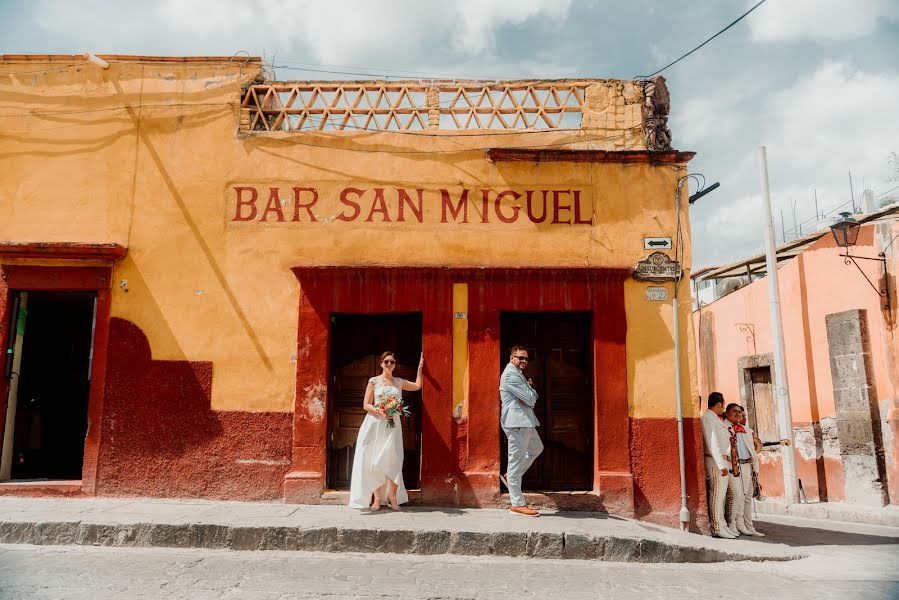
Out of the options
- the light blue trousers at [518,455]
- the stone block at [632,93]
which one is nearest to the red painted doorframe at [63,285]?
the light blue trousers at [518,455]

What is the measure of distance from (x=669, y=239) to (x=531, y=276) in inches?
66.9

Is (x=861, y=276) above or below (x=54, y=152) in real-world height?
below

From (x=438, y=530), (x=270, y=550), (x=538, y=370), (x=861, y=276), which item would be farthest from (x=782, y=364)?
(x=270, y=550)

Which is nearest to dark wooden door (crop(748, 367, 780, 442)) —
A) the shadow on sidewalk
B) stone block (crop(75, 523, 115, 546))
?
the shadow on sidewalk

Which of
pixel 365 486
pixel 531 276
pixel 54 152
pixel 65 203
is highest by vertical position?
pixel 54 152

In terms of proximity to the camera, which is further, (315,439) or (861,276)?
(861,276)

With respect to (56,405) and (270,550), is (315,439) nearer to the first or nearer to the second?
(270,550)

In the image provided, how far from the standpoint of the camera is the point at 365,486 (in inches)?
279

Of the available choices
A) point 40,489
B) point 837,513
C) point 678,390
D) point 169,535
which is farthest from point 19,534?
point 837,513

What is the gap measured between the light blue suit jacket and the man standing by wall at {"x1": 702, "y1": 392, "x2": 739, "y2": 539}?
2.07 metres

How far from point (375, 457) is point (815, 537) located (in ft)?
17.3

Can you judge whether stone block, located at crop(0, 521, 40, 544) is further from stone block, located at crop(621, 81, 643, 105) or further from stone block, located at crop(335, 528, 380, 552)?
stone block, located at crop(621, 81, 643, 105)

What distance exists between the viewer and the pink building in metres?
10.3

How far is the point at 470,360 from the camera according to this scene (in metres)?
7.77
